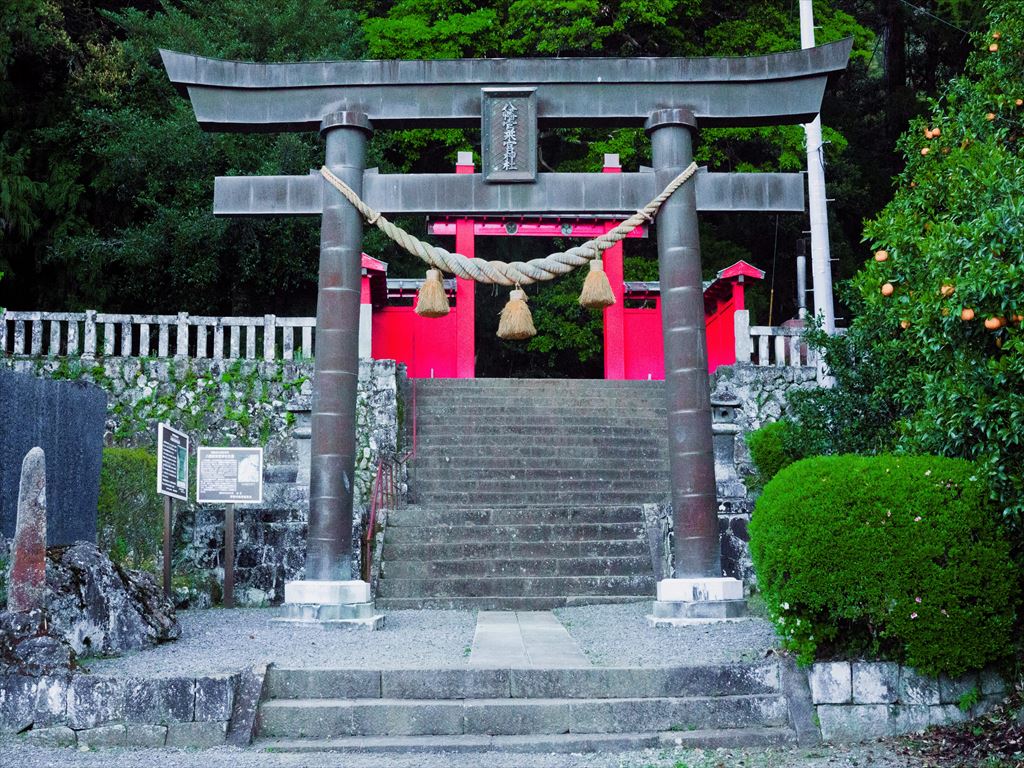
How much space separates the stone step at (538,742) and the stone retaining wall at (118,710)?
1.07ft

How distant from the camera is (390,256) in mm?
20859

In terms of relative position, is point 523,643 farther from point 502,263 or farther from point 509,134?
point 509,134

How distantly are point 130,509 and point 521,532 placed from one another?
4.06 metres

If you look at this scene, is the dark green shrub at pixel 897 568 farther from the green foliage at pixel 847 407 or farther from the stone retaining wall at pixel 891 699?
the green foliage at pixel 847 407

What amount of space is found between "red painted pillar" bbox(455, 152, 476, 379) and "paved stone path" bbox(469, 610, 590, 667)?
29.4 ft

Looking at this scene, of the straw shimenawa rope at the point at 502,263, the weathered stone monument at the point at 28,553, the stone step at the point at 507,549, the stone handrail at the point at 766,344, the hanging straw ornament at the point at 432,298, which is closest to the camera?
the weathered stone monument at the point at 28,553

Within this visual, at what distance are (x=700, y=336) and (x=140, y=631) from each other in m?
4.74

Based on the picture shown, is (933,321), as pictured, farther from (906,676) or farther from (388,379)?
(388,379)

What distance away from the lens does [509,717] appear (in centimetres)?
522

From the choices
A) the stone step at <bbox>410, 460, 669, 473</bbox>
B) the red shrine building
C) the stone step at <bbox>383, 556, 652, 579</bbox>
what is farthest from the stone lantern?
the red shrine building

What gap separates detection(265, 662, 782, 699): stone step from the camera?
542 centimetres

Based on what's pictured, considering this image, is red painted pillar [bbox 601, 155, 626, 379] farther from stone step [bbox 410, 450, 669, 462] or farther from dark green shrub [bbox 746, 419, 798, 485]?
dark green shrub [bbox 746, 419, 798, 485]

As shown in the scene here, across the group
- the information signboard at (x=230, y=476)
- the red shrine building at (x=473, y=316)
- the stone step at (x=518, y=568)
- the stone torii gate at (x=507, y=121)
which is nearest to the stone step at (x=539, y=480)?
the stone step at (x=518, y=568)

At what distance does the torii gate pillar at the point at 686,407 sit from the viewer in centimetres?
756
